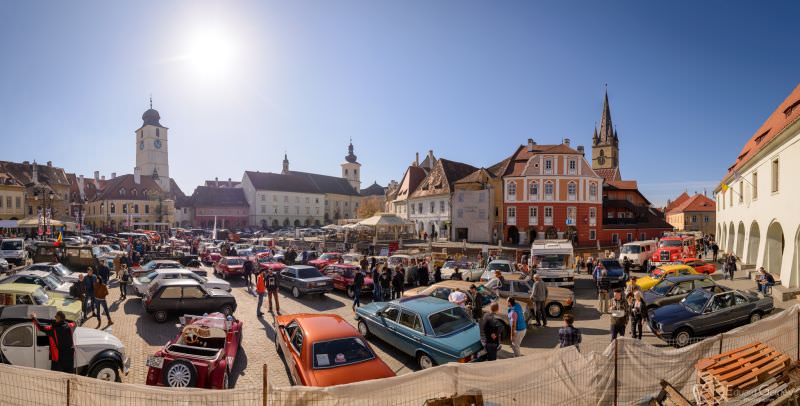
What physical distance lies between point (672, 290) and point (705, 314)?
122 inches

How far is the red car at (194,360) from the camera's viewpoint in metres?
7.03

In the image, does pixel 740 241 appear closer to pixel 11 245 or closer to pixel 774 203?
pixel 774 203

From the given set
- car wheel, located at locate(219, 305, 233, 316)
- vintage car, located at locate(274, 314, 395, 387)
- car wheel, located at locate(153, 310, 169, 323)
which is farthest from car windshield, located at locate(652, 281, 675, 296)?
car wheel, located at locate(153, 310, 169, 323)

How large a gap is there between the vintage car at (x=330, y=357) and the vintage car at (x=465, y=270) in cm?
1264

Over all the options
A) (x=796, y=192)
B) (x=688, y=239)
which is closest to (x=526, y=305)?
(x=796, y=192)

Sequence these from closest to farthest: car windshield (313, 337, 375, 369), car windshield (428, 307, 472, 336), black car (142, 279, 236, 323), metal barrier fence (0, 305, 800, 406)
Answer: metal barrier fence (0, 305, 800, 406) → car windshield (313, 337, 375, 369) → car windshield (428, 307, 472, 336) → black car (142, 279, 236, 323)

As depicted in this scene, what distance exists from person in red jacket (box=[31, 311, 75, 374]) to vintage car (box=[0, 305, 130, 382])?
0.09 m

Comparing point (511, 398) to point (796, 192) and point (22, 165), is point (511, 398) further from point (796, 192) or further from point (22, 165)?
point (22, 165)

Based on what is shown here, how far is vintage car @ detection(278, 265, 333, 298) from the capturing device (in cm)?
1655

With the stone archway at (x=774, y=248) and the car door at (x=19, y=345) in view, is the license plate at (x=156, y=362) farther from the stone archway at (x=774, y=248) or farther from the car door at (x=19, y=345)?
the stone archway at (x=774, y=248)

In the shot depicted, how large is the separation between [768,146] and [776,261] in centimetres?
604

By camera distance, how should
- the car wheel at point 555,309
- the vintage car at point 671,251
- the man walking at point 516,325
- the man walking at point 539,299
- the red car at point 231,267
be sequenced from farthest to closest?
1. the vintage car at point 671,251
2. the red car at point 231,267
3. the car wheel at point 555,309
4. the man walking at point 539,299
5. the man walking at point 516,325

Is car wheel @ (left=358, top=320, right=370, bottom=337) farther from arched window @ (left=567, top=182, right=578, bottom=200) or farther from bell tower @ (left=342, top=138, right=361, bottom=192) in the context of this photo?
bell tower @ (left=342, top=138, right=361, bottom=192)

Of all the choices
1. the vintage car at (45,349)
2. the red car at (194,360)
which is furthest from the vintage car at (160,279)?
the red car at (194,360)
